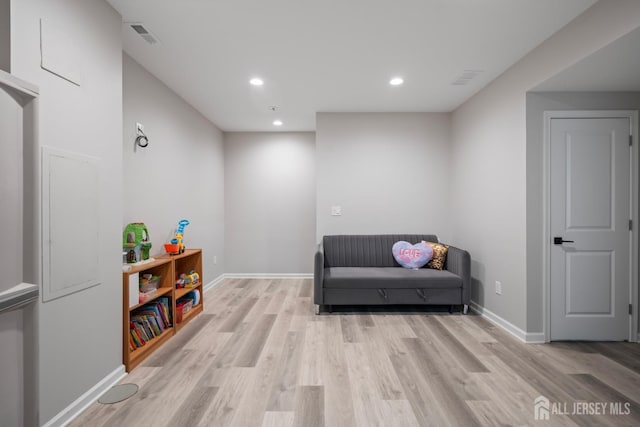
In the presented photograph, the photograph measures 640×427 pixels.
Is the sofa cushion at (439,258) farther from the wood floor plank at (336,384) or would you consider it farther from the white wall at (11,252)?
the white wall at (11,252)

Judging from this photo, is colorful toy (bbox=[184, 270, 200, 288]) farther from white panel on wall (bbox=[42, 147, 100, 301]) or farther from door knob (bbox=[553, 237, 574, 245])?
door knob (bbox=[553, 237, 574, 245])

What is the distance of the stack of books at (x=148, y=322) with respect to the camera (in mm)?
2438

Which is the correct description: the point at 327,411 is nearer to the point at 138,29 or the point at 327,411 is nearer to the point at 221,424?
the point at 221,424

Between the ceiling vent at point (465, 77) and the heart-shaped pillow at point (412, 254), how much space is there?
6.38ft

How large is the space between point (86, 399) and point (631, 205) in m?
4.40

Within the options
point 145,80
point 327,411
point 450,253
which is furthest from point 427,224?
point 145,80

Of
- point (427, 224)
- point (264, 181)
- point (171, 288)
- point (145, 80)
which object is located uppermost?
point (145, 80)

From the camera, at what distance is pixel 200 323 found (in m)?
3.27

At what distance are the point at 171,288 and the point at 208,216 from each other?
74.4 inches

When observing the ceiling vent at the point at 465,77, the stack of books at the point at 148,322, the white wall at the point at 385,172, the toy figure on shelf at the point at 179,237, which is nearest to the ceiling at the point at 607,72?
the ceiling vent at the point at 465,77

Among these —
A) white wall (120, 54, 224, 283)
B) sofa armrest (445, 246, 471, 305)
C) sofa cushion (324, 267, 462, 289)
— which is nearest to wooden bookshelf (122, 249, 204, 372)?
white wall (120, 54, 224, 283)

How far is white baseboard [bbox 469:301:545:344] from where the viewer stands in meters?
2.77

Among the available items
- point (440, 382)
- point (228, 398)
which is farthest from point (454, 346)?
point (228, 398)

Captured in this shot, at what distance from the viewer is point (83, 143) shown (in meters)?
1.85
